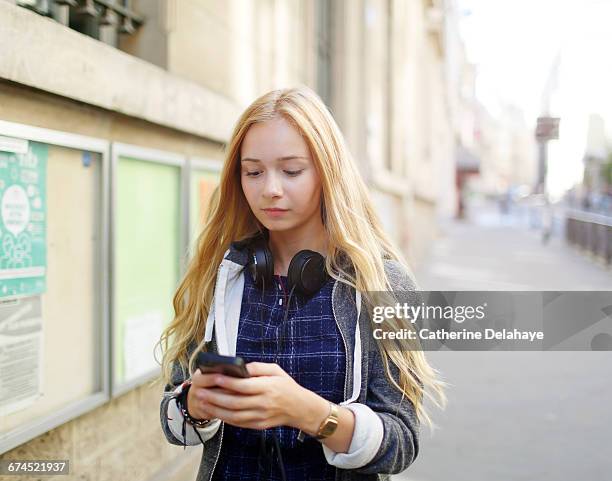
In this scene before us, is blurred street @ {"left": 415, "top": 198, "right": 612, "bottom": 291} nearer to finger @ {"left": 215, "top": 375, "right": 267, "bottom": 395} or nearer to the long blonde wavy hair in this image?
the long blonde wavy hair

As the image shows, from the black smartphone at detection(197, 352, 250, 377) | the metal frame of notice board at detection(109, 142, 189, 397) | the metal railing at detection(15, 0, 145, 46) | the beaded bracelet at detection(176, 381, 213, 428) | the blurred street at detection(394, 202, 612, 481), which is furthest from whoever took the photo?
the metal frame of notice board at detection(109, 142, 189, 397)

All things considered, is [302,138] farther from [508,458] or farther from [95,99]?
[508,458]

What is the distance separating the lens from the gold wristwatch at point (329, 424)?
56.9 inches

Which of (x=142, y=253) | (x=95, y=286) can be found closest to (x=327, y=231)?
(x=95, y=286)

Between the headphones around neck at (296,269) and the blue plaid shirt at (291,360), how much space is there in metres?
0.03

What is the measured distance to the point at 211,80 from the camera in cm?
471

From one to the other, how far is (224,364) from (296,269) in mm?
418

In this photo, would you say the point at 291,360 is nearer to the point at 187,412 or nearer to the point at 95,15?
the point at 187,412

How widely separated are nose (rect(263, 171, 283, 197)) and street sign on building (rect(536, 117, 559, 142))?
1245 millimetres

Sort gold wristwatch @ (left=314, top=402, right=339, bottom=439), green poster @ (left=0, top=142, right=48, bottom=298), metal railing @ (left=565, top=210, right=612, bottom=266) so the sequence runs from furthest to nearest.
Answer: metal railing @ (left=565, top=210, right=612, bottom=266) < green poster @ (left=0, top=142, right=48, bottom=298) < gold wristwatch @ (left=314, top=402, right=339, bottom=439)

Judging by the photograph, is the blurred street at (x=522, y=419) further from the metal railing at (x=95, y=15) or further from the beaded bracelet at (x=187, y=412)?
the metal railing at (x=95, y=15)

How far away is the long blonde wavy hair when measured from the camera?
162 cm

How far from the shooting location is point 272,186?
5.24 ft

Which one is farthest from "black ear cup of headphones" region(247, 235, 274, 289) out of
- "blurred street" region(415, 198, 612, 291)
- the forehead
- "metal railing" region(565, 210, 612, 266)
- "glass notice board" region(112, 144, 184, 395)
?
"metal railing" region(565, 210, 612, 266)
